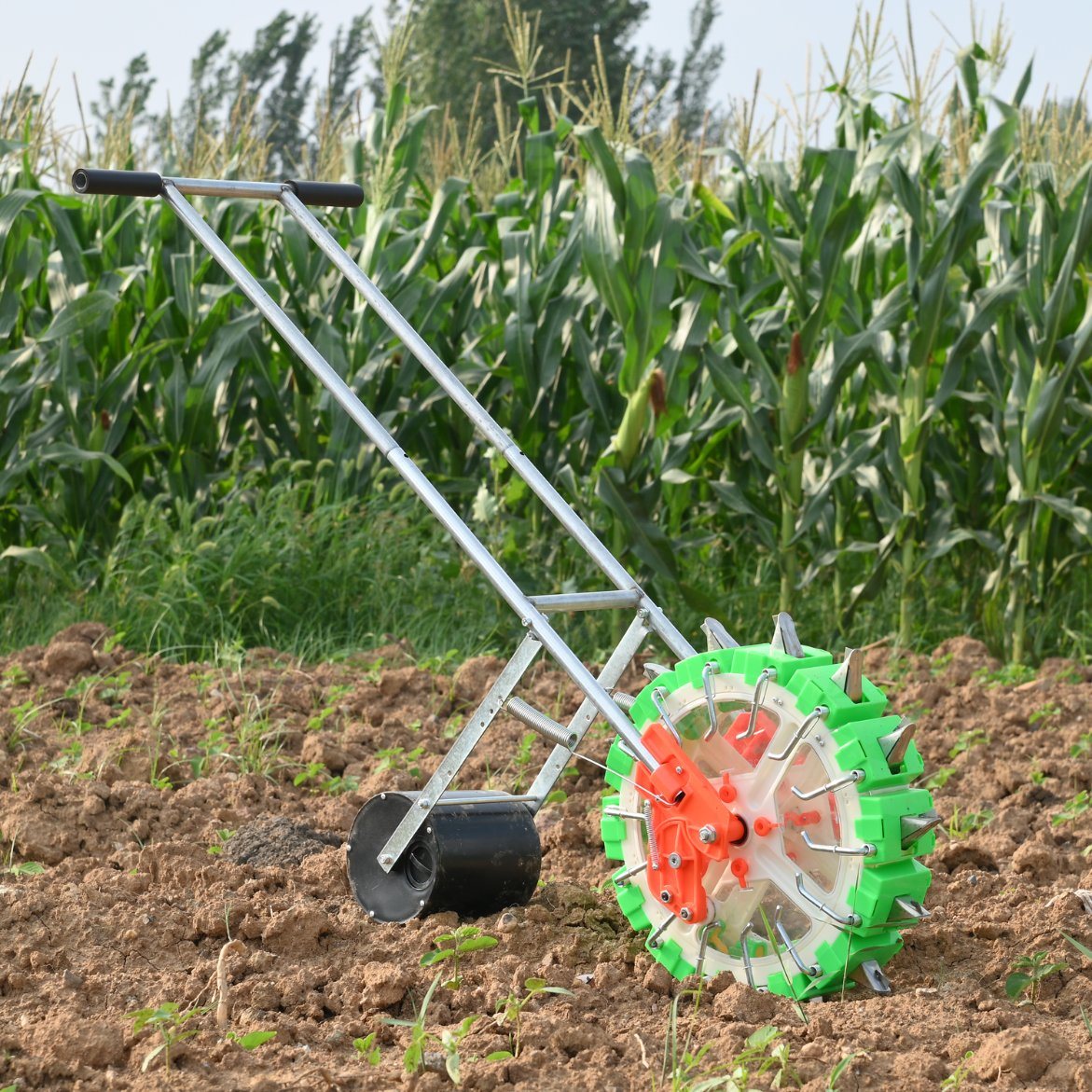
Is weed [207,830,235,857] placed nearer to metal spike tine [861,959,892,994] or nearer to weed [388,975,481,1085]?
weed [388,975,481,1085]

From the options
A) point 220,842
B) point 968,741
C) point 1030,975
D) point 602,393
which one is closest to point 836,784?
point 1030,975

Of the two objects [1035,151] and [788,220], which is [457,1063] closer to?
[788,220]

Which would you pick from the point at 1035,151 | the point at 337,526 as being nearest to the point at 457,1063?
the point at 337,526

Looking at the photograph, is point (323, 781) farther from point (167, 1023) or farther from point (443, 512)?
point (167, 1023)

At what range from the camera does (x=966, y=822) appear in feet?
13.1

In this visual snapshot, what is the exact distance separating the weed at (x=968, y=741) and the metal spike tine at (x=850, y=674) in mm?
2130

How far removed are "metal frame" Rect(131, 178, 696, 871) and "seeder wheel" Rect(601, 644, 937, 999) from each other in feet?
0.52

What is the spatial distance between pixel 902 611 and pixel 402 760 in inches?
106

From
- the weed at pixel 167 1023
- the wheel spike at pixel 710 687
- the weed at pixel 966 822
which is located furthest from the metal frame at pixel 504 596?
the weed at pixel 966 822

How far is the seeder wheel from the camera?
2578 mm

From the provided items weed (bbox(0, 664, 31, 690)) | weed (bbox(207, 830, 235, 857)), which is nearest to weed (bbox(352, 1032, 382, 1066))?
weed (bbox(207, 830, 235, 857))

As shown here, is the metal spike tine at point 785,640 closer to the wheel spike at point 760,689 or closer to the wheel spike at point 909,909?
the wheel spike at point 760,689

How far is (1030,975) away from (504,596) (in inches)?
52.9

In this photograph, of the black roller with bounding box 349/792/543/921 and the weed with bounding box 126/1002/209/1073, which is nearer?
the weed with bounding box 126/1002/209/1073
